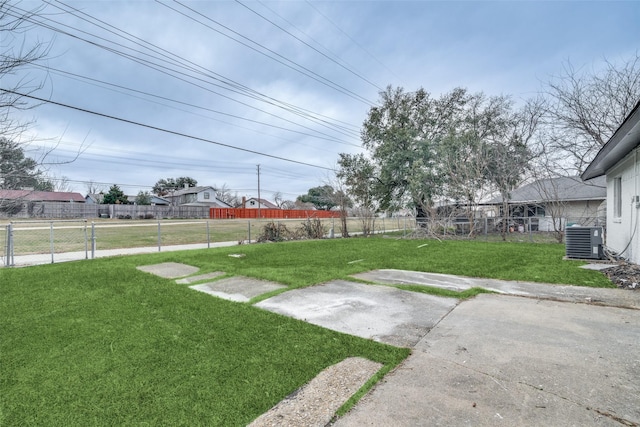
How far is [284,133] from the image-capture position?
720 inches

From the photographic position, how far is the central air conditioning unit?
706 cm

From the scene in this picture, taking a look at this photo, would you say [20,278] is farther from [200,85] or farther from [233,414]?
[200,85]

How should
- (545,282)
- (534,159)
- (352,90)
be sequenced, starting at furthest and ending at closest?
(352,90), (534,159), (545,282)

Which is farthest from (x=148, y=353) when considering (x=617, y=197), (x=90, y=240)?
(x=90, y=240)

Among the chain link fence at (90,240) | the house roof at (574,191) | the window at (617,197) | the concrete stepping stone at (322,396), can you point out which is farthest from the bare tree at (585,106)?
the concrete stepping stone at (322,396)

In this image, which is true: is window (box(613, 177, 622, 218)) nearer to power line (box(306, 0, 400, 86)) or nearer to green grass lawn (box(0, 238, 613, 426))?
green grass lawn (box(0, 238, 613, 426))

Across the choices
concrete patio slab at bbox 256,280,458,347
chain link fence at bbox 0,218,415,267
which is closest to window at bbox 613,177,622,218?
concrete patio slab at bbox 256,280,458,347

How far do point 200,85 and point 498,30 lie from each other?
10.6 m

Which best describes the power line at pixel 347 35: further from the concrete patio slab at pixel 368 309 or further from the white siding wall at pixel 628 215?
the concrete patio slab at pixel 368 309

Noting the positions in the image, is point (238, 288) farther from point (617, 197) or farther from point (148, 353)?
point (617, 197)

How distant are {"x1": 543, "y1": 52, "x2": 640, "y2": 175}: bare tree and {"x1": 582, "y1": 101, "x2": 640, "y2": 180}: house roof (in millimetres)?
4466

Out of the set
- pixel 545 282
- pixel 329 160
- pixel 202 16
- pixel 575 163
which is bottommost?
pixel 545 282

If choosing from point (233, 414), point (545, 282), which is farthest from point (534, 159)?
point (233, 414)

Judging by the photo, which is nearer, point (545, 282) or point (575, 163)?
point (545, 282)
